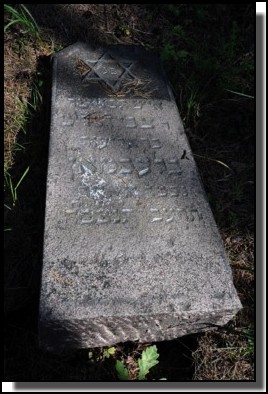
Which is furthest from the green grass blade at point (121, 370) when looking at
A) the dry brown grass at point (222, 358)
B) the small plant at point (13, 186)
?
the small plant at point (13, 186)

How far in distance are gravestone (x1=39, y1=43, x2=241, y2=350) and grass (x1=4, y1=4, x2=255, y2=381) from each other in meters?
0.20

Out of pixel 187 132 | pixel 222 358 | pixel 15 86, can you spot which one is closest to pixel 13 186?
pixel 15 86

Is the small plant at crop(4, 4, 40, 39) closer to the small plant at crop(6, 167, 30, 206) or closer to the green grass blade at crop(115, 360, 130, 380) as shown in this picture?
the small plant at crop(6, 167, 30, 206)

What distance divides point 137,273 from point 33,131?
4.50 feet

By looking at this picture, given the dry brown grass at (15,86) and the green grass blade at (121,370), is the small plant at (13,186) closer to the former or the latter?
the dry brown grass at (15,86)

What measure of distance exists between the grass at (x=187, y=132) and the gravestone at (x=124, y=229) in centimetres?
20

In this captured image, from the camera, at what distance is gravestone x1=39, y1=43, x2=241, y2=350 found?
5.82 ft

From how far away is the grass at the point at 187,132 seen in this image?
2.01 m

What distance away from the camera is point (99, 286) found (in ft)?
5.88

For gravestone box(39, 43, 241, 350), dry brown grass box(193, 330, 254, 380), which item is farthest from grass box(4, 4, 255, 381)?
gravestone box(39, 43, 241, 350)

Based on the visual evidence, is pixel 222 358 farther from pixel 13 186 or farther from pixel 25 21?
pixel 25 21

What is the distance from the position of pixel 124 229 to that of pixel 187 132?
1.19 metres

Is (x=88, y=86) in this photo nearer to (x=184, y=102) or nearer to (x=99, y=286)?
(x=184, y=102)

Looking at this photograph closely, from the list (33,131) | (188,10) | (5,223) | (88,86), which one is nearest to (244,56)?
(188,10)
